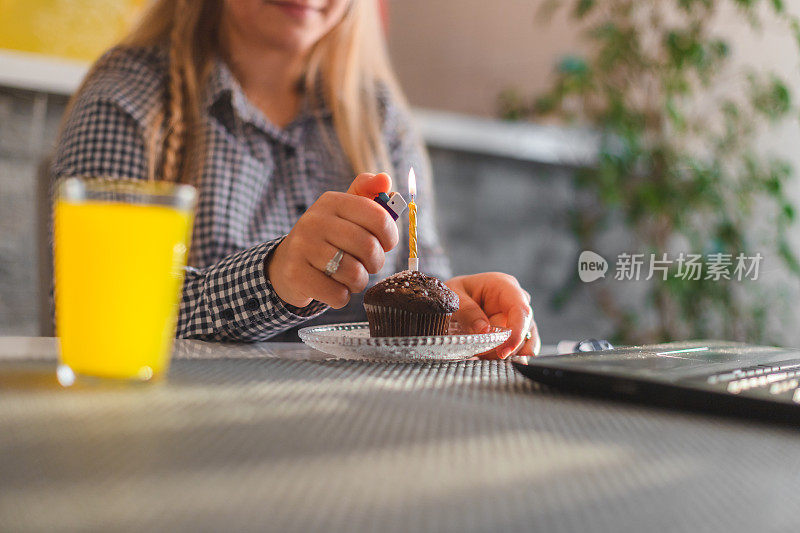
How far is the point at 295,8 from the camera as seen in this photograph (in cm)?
115

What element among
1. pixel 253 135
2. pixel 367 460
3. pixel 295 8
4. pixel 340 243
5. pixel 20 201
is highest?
pixel 295 8

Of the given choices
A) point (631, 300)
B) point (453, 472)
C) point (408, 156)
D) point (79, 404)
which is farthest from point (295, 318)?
point (631, 300)

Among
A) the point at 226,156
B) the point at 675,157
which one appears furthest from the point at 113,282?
the point at 675,157

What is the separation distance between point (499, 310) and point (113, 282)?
0.46m

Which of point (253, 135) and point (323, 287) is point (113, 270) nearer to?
point (323, 287)

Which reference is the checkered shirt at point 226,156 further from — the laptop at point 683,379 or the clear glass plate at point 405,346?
the laptop at point 683,379

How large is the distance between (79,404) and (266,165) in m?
0.90

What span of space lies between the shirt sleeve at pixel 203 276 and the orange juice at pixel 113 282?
0.34m

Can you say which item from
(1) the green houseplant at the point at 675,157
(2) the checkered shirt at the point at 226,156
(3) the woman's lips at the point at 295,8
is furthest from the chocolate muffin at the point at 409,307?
(1) the green houseplant at the point at 675,157

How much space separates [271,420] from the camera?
13.0 inches

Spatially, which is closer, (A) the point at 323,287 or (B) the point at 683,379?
(B) the point at 683,379

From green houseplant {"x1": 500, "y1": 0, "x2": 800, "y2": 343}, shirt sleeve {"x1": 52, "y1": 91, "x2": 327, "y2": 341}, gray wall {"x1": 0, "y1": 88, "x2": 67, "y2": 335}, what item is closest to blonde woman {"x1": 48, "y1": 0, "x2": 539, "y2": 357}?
shirt sleeve {"x1": 52, "y1": 91, "x2": 327, "y2": 341}

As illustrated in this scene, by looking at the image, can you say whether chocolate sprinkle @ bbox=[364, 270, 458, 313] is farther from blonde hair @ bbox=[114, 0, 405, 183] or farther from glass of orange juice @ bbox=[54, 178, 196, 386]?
blonde hair @ bbox=[114, 0, 405, 183]

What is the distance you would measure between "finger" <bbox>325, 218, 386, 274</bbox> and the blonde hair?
0.59 m
